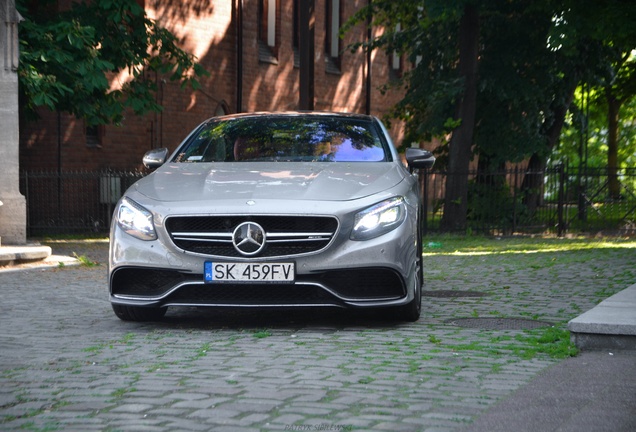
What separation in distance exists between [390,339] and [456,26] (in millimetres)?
19599

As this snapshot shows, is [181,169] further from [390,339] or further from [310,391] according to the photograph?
[310,391]

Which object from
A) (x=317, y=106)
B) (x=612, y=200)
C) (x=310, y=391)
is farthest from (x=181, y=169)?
(x=317, y=106)

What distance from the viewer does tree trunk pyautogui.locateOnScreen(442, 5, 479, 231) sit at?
24656 millimetres

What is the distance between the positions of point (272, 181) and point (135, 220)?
104 cm

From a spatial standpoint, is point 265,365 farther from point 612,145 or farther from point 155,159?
point 612,145

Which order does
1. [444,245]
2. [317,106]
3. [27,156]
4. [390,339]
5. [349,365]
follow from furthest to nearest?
1. [317,106]
2. [27,156]
3. [444,245]
4. [390,339]
5. [349,365]

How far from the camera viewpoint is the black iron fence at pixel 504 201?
24906mm

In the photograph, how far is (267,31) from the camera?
3503 cm

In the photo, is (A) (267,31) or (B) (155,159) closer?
(B) (155,159)

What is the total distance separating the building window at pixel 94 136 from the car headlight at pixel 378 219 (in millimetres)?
19942

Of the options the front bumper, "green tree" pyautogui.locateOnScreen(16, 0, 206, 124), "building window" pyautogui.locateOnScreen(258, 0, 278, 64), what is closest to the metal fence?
"green tree" pyautogui.locateOnScreen(16, 0, 206, 124)

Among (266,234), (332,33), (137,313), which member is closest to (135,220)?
(137,313)

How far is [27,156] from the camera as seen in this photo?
25469mm

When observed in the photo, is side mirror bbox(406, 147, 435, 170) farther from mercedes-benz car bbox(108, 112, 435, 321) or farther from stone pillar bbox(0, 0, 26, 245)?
stone pillar bbox(0, 0, 26, 245)
